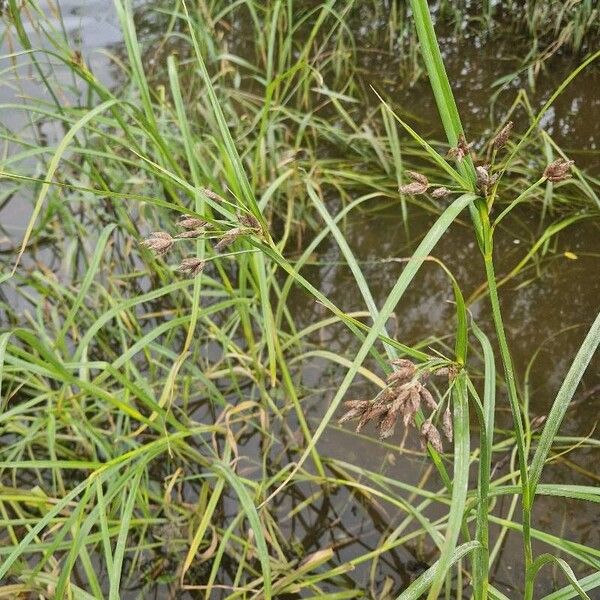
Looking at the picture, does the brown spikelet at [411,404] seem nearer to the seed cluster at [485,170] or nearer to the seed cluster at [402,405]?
the seed cluster at [402,405]

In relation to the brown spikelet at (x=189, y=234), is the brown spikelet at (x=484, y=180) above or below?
above

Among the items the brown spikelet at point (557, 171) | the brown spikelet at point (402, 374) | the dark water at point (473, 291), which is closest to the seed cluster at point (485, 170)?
the brown spikelet at point (557, 171)

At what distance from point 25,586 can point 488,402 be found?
3.17 feet

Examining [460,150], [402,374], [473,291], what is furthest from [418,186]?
[473,291]

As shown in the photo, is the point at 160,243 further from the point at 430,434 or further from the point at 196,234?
the point at 430,434

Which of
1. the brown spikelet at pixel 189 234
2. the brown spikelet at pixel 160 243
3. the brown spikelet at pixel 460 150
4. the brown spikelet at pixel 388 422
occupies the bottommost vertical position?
the brown spikelet at pixel 388 422

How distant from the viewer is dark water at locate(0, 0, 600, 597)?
4.56ft

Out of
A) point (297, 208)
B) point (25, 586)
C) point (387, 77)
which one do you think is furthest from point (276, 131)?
point (25, 586)

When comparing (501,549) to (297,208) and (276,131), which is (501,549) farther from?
(276,131)

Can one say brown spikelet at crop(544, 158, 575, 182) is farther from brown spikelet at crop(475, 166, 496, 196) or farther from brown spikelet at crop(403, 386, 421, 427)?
brown spikelet at crop(403, 386, 421, 427)

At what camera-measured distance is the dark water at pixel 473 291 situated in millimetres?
1389

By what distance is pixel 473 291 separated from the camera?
1847 millimetres

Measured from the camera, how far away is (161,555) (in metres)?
1.38

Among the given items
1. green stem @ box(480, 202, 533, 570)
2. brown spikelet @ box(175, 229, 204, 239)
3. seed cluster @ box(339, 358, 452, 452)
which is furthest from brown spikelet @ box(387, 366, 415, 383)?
brown spikelet @ box(175, 229, 204, 239)
